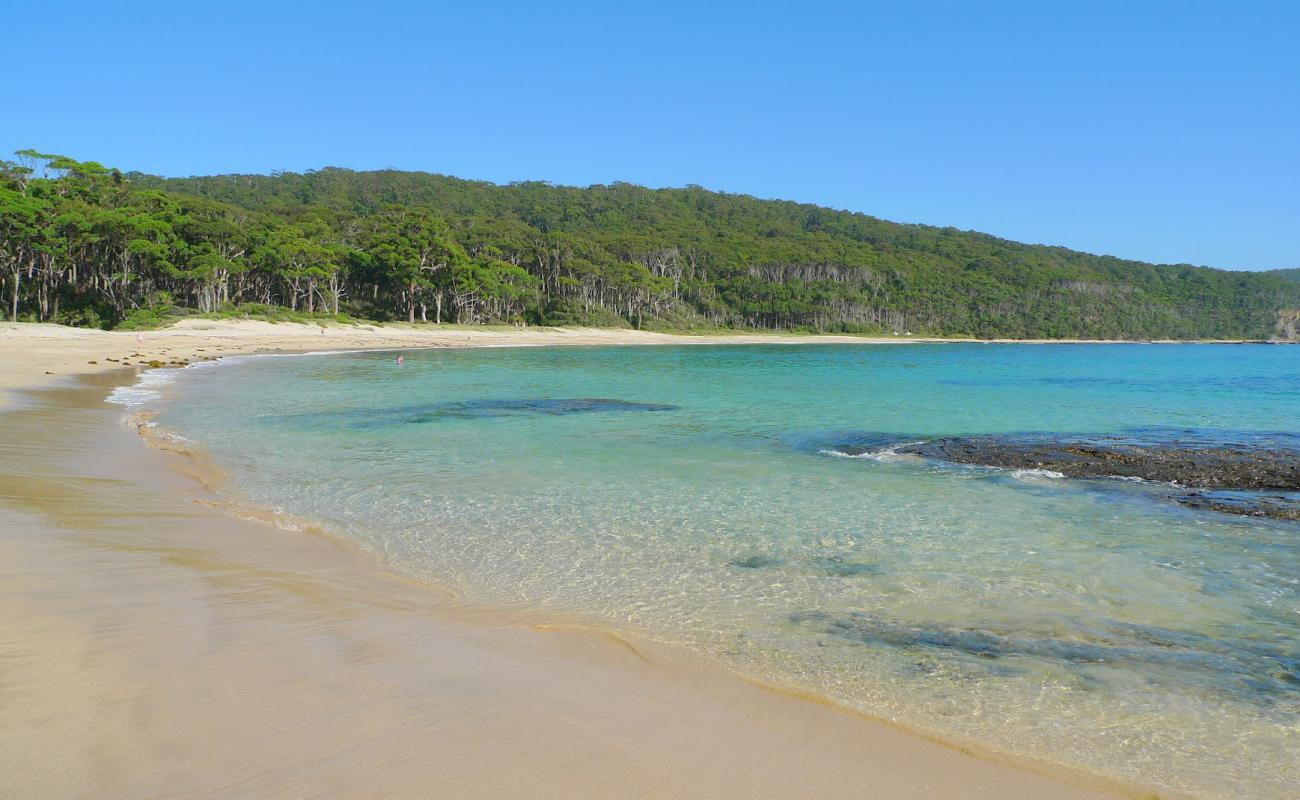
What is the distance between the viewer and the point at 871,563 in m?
6.68

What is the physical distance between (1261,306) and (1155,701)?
202 metres

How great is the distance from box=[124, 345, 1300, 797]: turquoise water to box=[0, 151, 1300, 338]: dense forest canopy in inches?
1689

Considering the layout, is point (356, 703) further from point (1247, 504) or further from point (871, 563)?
point (1247, 504)

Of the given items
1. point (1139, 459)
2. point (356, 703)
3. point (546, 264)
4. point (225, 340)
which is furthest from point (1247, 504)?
point (546, 264)

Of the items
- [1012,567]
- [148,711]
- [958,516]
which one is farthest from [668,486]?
[148,711]

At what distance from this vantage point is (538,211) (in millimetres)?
143750

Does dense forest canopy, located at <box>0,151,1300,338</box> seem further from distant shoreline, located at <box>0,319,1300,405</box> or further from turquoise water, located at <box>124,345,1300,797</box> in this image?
turquoise water, located at <box>124,345,1300,797</box>

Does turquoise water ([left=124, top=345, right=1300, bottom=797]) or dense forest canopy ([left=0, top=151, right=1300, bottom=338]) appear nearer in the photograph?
turquoise water ([left=124, top=345, right=1300, bottom=797])

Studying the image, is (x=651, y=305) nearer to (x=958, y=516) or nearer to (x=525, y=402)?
(x=525, y=402)

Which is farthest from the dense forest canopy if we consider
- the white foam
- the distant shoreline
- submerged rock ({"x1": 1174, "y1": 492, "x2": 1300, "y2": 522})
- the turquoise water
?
submerged rock ({"x1": 1174, "y1": 492, "x2": 1300, "y2": 522})

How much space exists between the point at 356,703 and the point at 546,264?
300 ft

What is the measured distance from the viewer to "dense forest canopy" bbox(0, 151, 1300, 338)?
1962 inches

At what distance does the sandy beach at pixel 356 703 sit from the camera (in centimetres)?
295

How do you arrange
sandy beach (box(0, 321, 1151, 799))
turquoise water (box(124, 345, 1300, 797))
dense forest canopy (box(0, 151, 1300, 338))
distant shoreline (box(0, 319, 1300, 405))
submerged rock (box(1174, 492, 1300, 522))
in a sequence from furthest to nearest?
dense forest canopy (box(0, 151, 1300, 338))
distant shoreline (box(0, 319, 1300, 405))
submerged rock (box(1174, 492, 1300, 522))
turquoise water (box(124, 345, 1300, 797))
sandy beach (box(0, 321, 1151, 799))
